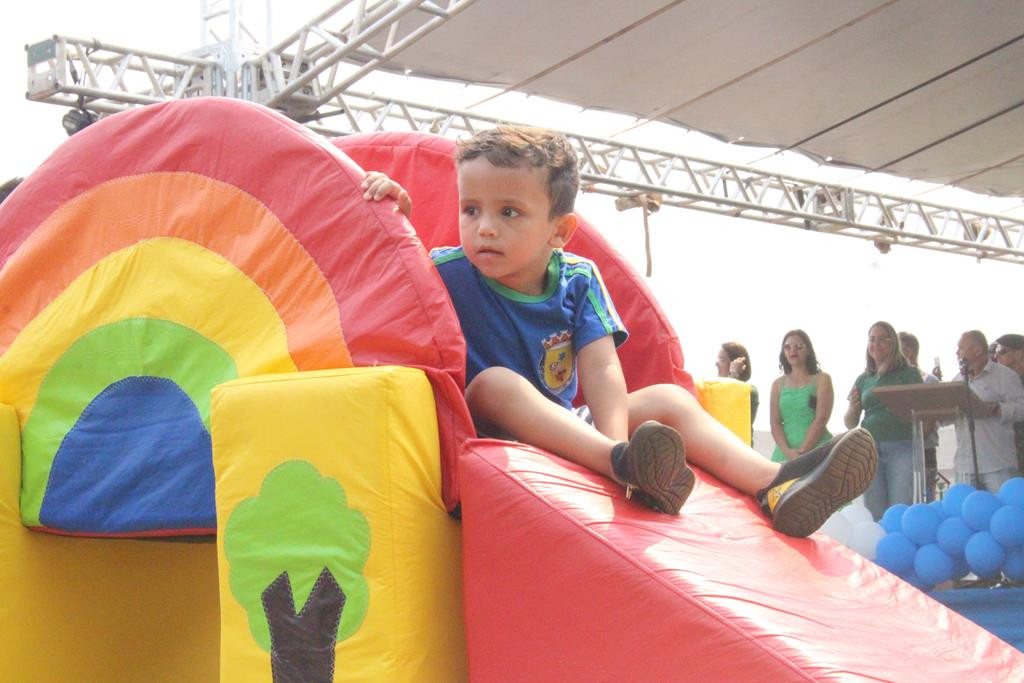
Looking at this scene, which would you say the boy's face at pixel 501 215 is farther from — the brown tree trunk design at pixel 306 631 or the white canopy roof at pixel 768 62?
the white canopy roof at pixel 768 62

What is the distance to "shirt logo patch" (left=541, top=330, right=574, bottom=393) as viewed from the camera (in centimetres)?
241

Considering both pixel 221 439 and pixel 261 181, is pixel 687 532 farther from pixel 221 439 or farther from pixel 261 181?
pixel 261 181

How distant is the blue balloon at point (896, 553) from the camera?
5.46m

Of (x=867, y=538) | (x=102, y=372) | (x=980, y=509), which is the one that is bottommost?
(x=867, y=538)

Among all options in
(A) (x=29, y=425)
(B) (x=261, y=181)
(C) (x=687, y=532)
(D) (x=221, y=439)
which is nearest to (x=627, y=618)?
(C) (x=687, y=532)

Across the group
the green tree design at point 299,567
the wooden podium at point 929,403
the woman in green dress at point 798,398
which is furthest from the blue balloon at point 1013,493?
the green tree design at point 299,567

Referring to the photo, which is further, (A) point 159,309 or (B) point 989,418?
(B) point 989,418

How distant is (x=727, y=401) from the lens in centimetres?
313

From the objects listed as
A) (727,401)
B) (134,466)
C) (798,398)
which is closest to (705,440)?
(727,401)

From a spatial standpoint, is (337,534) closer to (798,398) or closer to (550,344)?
(550,344)

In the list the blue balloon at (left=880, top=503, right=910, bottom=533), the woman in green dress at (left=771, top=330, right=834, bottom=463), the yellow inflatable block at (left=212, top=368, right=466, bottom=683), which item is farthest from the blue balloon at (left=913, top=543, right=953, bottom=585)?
the yellow inflatable block at (left=212, top=368, right=466, bottom=683)

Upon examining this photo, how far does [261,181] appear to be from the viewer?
235cm

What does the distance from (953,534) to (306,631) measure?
169 inches

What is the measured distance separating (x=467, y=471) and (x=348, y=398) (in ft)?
0.74
